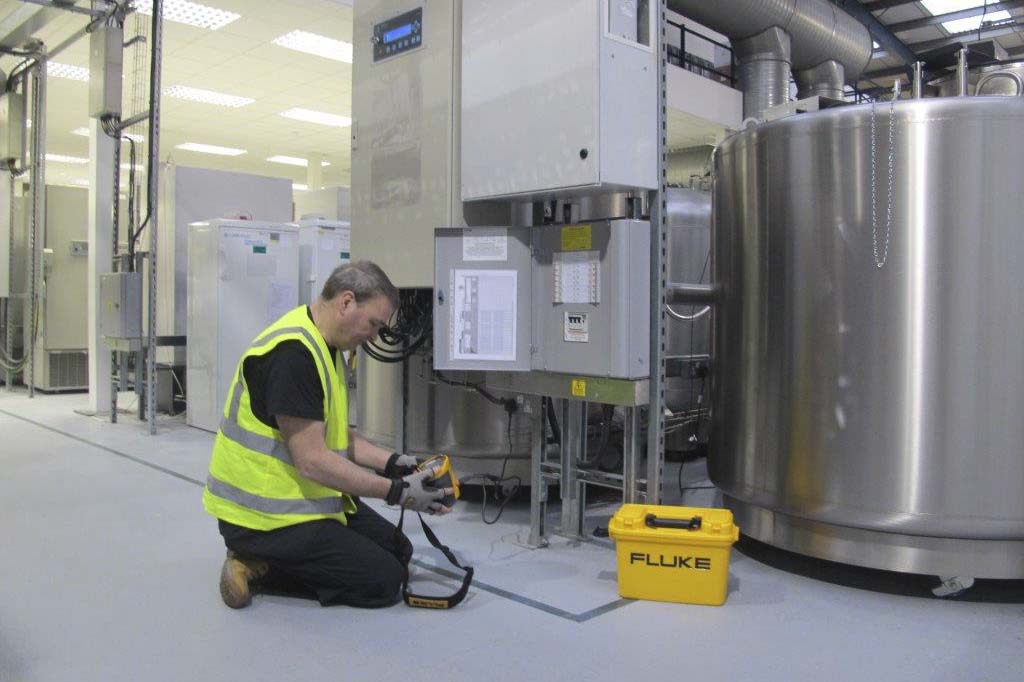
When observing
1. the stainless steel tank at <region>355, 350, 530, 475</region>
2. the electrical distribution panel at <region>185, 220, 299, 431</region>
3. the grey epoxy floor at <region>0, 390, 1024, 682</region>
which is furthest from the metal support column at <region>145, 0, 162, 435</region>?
the stainless steel tank at <region>355, 350, 530, 475</region>

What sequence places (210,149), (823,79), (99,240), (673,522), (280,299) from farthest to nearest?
(210,149) < (823,79) < (99,240) < (280,299) < (673,522)

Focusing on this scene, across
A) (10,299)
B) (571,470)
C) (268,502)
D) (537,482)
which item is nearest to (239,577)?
(268,502)

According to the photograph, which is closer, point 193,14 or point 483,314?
point 483,314

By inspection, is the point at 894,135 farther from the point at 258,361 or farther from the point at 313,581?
the point at 313,581

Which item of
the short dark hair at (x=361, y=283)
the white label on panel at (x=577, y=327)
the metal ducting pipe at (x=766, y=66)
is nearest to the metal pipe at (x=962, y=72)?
the white label on panel at (x=577, y=327)

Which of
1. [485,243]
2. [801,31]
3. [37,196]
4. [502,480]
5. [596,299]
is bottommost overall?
[502,480]

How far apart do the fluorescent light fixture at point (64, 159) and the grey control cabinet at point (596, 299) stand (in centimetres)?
1461

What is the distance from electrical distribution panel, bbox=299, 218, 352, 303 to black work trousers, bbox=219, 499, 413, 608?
370 centimetres

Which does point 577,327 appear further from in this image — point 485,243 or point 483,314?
point 485,243

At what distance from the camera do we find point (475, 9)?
9.77 feet

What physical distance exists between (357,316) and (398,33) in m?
1.45

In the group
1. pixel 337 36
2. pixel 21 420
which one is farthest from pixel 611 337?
pixel 337 36

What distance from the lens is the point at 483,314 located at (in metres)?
3.02

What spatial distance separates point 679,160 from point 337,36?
4.21 meters
